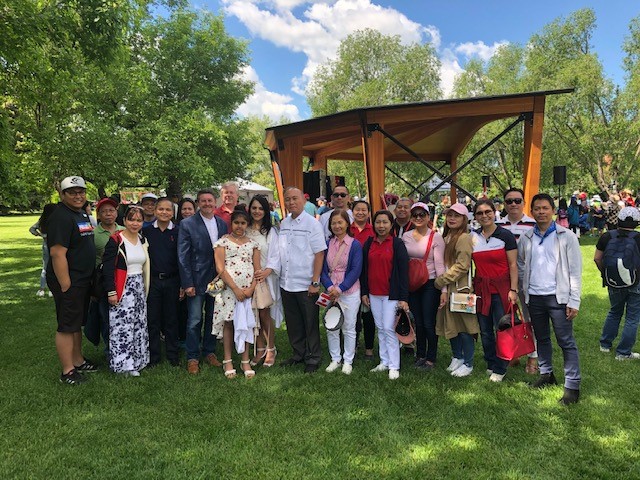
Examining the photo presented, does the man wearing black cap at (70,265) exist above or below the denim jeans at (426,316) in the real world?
above

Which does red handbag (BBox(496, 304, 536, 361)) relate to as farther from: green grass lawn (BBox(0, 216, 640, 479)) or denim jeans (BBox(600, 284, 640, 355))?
denim jeans (BBox(600, 284, 640, 355))

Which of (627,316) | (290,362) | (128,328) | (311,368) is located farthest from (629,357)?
(128,328)

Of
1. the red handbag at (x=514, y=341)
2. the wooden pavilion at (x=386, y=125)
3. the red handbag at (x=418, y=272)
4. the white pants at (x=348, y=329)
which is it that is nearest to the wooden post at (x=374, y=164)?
the wooden pavilion at (x=386, y=125)

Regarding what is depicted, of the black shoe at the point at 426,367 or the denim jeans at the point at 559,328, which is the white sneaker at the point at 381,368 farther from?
the denim jeans at the point at 559,328

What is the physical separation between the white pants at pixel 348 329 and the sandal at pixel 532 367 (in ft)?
5.89

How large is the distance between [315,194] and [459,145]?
15.8ft

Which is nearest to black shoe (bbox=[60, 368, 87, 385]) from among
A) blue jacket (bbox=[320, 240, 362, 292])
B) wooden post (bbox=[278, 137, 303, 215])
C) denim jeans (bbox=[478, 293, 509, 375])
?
blue jacket (bbox=[320, 240, 362, 292])

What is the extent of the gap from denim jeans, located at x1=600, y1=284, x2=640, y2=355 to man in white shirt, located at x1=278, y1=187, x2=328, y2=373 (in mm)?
3339

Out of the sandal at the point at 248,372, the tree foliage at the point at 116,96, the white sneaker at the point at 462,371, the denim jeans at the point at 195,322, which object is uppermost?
the tree foliage at the point at 116,96

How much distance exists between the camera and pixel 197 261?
174 inches

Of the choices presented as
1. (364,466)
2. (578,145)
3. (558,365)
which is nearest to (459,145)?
(558,365)

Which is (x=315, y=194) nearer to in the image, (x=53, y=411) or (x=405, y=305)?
(x=405, y=305)

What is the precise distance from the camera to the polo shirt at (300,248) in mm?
4320

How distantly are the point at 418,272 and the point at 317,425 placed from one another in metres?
1.78
